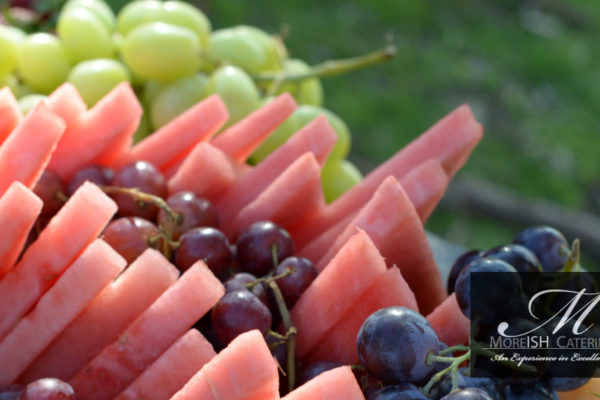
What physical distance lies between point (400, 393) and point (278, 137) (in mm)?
725

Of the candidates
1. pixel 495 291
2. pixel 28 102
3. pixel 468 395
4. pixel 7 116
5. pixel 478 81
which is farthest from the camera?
pixel 478 81

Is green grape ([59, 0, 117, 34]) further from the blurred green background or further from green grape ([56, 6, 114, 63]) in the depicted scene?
the blurred green background

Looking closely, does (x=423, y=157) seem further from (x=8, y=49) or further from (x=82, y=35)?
(x=8, y=49)

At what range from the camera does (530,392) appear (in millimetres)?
781

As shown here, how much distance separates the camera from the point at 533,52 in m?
3.17

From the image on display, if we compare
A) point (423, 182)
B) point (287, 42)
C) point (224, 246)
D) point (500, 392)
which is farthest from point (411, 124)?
point (500, 392)

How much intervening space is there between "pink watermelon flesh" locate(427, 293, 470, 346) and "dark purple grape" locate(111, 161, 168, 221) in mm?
433

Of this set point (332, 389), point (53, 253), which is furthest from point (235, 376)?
point (53, 253)

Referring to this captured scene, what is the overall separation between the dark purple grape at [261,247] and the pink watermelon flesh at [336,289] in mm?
84

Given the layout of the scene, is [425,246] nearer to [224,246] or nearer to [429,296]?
[429,296]

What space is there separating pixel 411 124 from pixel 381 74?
37 cm

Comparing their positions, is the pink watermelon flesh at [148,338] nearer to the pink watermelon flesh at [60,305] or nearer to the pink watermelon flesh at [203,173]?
the pink watermelon flesh at [60,305]

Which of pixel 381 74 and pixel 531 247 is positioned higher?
pixel 531 247

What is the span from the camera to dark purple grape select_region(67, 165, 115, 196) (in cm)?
107
